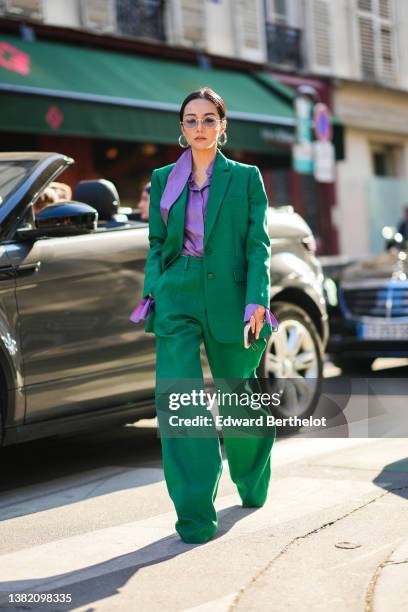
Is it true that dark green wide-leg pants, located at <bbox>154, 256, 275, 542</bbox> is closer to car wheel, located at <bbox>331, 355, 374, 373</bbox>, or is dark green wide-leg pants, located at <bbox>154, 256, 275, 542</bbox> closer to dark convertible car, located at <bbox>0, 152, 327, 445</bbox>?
dark convertible car, located at <bbox>0, 152, 327, 445</bbox>

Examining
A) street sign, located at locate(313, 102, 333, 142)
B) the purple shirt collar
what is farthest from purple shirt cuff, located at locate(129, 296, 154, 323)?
street sign, located at locate(313, 102, 333, 142)

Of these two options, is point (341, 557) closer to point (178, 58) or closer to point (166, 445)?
point (166, 445)

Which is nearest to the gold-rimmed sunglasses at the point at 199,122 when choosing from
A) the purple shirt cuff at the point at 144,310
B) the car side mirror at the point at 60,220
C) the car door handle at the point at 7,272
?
the purple shirt cuff at the point at 144,310

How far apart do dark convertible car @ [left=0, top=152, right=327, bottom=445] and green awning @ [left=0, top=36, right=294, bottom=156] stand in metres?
7.03

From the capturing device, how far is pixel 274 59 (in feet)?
69.5

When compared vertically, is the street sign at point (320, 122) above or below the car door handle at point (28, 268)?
above

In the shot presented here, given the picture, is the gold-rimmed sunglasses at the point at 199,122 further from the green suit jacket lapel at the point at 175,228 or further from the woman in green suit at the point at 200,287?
the green suit jacket lapel at the point at 175,228

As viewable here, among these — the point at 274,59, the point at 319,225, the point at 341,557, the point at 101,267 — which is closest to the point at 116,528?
the point at 341,557

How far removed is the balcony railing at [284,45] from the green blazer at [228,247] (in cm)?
1699

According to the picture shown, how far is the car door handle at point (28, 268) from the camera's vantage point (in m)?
5.33

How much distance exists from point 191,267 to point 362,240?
20312 millimetres

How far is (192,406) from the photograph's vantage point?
430 centimetres

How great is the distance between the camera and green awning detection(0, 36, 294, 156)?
42.7ft

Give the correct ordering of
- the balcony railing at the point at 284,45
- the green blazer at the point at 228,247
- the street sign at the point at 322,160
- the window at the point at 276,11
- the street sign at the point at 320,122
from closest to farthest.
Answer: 1. the green blazer at the point at 228,247
2. the street sign at the point at 322,160
3. the street sign at the point at 320,122
4. the balcony railing at the point at 284,45
5. the window at the point at 276,11
